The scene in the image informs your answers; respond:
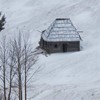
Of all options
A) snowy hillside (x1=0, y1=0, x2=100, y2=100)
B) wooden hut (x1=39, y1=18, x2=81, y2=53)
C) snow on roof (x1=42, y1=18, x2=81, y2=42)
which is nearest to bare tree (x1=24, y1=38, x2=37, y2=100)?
snowy hillside (x1=0, y1=0, x2=100, y2=100)

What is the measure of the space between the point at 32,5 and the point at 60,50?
24765 mm

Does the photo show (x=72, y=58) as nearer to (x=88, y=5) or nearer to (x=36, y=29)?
(x=36, y=29)

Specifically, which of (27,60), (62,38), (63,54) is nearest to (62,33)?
(62,38)

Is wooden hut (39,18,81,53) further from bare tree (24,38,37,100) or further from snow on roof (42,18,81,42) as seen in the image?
bare tree (24,38,37,100)

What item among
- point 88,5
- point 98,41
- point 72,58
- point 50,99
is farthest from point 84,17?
point 50,99

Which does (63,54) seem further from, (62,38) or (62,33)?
(62,33)

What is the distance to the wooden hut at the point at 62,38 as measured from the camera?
138ft

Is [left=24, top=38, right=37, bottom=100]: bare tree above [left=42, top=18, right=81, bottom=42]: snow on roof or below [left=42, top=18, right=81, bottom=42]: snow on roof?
below

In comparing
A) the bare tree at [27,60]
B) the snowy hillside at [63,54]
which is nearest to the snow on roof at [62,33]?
the snowy hillside at [63,54]

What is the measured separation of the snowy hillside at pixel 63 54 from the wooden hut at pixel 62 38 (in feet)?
4.72

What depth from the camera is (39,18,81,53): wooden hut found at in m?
41.9

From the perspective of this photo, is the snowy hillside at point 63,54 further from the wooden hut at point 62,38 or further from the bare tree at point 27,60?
the wooden hut at point 62,38

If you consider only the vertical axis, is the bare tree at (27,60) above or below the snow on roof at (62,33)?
below

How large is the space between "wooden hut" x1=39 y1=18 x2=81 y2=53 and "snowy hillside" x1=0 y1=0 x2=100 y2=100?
4.72ft
